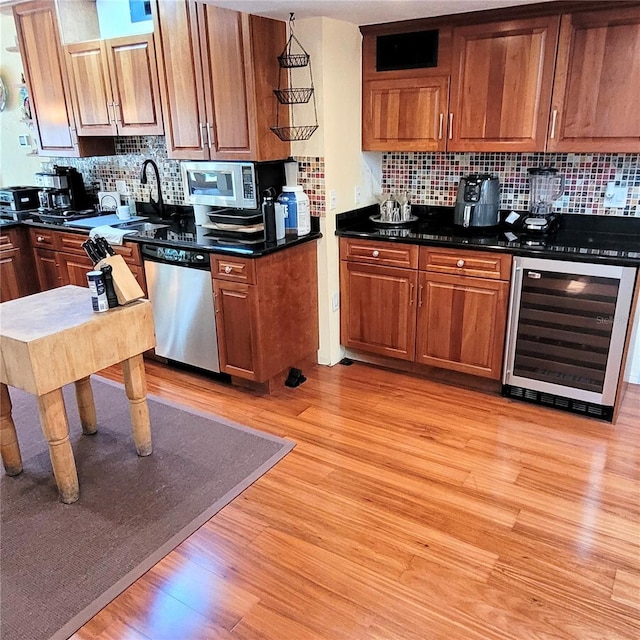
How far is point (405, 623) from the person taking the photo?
179cm

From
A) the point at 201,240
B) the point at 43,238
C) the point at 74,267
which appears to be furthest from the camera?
the point at 43,238

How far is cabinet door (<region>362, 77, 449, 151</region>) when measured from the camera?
128 inches

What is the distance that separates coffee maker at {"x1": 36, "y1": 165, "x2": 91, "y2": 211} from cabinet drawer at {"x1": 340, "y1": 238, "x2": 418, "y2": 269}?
2459 millimetres

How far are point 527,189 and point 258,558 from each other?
2623mm

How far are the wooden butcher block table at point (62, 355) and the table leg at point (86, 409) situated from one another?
0.36m

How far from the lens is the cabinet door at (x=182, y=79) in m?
3.17

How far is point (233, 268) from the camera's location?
10.2 feet

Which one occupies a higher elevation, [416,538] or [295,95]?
[295,95]

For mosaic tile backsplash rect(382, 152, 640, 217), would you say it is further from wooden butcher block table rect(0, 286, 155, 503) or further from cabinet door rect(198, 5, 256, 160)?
wooden butcher block table rect(0, 286, 155, 503)

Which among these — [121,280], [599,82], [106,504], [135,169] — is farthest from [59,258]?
[599,82]

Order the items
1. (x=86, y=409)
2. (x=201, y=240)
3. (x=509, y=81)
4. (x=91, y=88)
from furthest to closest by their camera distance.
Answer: (x=91, y=88)
(x=201, y=240)
(x=509, y=81)
(x=86, y=409)

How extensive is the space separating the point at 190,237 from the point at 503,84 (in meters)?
2.02

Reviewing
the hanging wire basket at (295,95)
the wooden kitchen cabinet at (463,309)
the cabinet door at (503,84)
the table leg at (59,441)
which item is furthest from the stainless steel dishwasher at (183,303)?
the cabinet door at (503,84)

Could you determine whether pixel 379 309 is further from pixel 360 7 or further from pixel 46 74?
pixel 46 74
